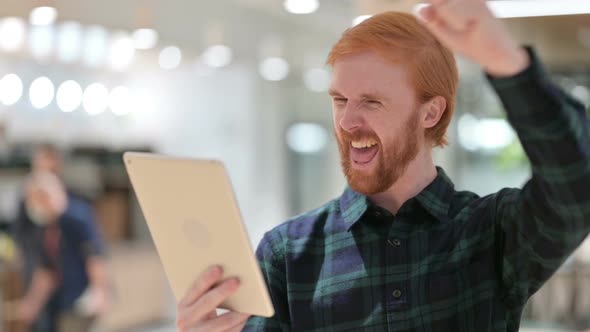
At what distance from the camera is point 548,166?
123 centimetres

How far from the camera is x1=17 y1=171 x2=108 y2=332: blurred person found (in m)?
5.60

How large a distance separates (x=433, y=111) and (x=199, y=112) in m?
7.38

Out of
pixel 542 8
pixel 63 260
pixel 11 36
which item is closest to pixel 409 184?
pixel 542 8

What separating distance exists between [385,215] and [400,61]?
0.91 feet

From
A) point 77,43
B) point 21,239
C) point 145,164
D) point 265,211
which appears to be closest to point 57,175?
point 21,239

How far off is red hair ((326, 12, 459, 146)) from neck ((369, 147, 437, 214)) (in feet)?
0.38

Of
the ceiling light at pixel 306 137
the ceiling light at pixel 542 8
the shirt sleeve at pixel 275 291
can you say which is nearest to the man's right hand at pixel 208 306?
the shirt sleeve at pixel 275 291

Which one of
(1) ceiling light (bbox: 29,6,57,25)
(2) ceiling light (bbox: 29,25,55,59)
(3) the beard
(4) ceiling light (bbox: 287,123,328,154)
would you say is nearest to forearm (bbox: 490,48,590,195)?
(3) the beard

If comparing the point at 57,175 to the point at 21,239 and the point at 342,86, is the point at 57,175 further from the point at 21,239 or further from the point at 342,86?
the point at 342,86

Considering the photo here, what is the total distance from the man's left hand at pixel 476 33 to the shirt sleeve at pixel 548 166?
0.03 m

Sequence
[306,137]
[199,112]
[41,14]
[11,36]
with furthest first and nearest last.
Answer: [306,137]
[199,112]
[11,36]
[41,14]

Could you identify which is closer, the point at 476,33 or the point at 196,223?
the point at 476,33

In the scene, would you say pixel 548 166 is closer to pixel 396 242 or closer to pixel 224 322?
pixel 396 242

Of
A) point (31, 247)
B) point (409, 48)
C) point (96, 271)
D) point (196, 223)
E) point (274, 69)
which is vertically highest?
point (409, 48)
